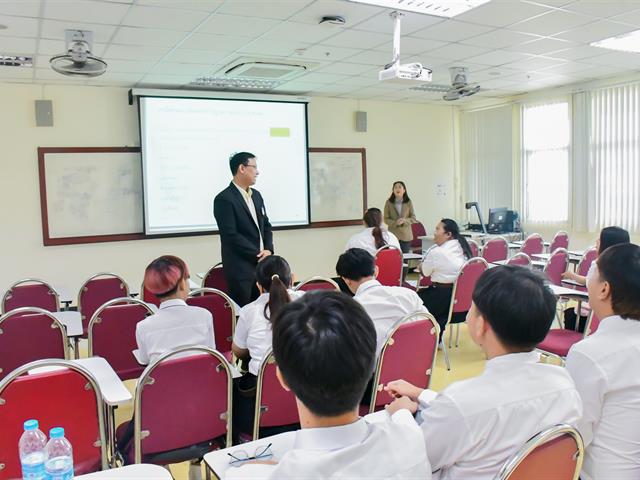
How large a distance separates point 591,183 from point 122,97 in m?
6.65

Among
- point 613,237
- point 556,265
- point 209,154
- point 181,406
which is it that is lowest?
point 181,406

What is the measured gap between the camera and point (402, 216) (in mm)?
8266

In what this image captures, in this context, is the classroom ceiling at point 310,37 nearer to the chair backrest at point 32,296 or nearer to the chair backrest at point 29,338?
the chair backrest at point 32,296

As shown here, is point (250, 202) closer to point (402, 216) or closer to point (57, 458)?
point (57, 458)

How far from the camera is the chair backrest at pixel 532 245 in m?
6.42

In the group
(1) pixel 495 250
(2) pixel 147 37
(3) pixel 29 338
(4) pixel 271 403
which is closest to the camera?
(4) pixel 271 403

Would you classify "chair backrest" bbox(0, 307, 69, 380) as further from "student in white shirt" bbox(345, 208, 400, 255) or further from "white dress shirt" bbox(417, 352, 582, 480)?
"student in white shirt" bbox(345, 208, 400, 255)

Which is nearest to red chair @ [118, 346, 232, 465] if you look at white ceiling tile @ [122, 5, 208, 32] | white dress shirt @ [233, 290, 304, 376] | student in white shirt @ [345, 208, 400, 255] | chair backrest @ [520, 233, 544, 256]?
white dress shirt @ [233, 290, 304, 376]

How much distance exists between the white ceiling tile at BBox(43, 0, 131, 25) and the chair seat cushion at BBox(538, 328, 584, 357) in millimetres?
3903

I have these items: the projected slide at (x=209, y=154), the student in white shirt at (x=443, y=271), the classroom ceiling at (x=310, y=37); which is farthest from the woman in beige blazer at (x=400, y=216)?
the student in white shirt at (x=443, y=271)

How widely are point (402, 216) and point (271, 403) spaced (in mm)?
6118

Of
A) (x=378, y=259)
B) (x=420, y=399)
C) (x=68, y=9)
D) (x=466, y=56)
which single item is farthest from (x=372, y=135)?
(x=420, y=399)

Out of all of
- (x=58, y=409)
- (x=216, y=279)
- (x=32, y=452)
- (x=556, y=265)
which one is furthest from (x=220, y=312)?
(x=556, y=265)

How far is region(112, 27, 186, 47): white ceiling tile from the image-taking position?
4.75m
